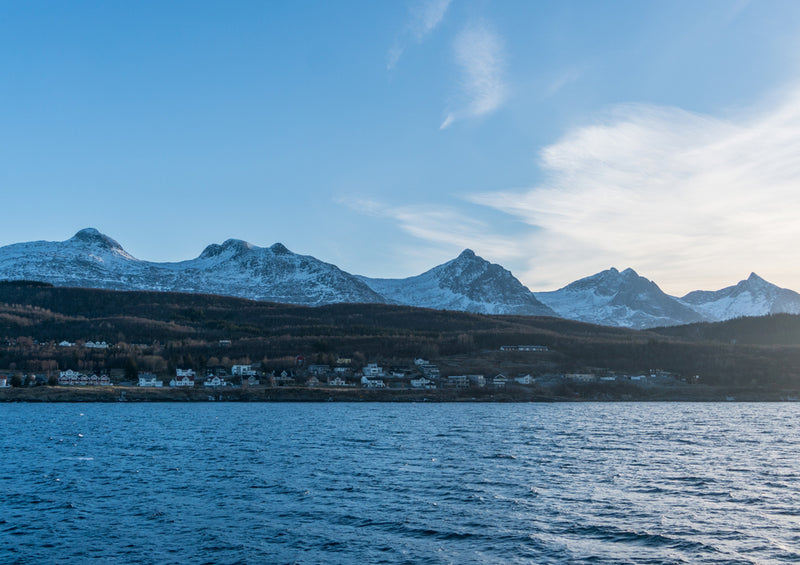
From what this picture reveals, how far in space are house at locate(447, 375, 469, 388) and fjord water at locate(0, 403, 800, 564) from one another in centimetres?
10281

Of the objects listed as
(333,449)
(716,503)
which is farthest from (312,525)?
(333,449)

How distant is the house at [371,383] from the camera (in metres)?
187

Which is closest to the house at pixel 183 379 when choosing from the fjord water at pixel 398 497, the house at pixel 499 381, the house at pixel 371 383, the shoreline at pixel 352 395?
the shoreline at pixel 352 395

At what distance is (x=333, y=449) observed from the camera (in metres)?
68.8

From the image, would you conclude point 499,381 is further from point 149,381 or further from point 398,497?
point 398,497

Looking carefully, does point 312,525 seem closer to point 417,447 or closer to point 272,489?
point 272,489

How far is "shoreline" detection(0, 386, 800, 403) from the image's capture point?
157 meters

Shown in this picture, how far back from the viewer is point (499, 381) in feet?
625

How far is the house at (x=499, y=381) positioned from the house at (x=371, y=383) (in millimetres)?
30464

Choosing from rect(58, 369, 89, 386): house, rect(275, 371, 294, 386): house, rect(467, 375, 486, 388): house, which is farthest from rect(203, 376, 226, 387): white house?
rect(467, 375, 486, 388): house

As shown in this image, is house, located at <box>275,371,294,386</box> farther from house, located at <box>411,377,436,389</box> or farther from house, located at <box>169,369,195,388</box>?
house, located at <box>411,377,436,389</box>

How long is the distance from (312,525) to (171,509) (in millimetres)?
9846

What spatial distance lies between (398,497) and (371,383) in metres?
146

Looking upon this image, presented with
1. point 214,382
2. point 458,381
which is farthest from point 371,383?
point 214,382
